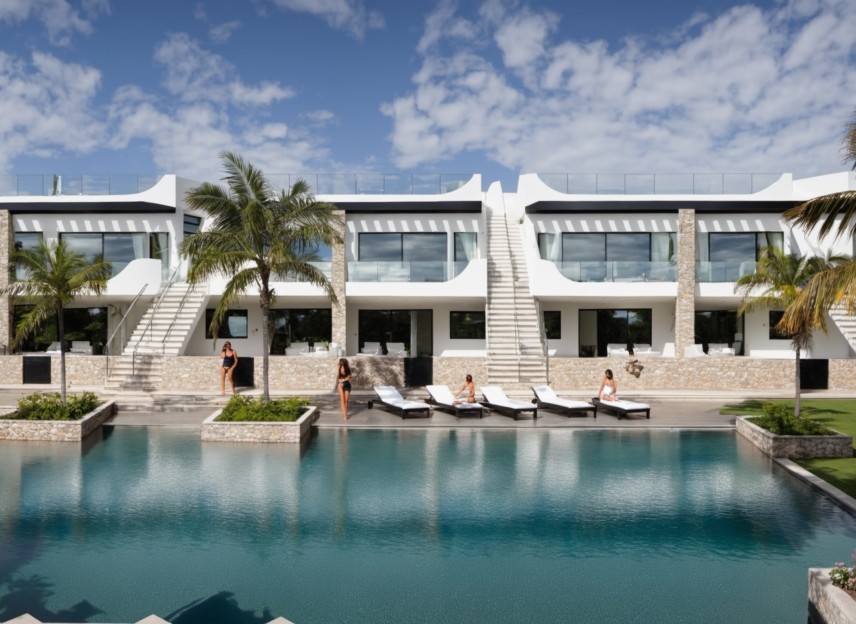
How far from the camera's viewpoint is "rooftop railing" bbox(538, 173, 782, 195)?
25531 millimetres

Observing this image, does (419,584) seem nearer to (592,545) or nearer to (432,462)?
(592,545)

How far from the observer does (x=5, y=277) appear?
25000 mm

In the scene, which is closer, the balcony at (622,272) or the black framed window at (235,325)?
the balcony at (622,272)

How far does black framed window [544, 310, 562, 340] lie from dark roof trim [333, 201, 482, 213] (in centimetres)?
565

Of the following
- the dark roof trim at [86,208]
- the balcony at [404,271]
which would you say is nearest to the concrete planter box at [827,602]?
the balcony at [404,271]

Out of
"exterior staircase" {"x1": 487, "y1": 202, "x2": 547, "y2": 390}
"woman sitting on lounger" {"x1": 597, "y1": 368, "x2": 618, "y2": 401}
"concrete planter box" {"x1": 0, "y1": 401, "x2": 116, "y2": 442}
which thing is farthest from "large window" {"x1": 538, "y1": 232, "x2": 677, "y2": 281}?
"concrete planter box" {"x1": 0, "y1": 401, "x2": 116, "y2": 442}

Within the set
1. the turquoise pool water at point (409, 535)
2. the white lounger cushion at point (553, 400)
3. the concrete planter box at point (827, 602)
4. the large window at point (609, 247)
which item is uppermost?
the large window at point (609, 247)

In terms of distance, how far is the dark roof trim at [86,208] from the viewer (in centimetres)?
2609

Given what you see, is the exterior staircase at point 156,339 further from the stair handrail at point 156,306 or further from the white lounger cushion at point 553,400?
the white lounger cushion at point 553,400

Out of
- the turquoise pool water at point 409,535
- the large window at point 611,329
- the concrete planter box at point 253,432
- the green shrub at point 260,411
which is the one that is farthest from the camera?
the large window at point 611,329

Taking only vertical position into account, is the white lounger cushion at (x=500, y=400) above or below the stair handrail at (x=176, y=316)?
below

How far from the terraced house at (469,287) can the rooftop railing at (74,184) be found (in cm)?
7

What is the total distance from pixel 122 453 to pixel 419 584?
367 inches

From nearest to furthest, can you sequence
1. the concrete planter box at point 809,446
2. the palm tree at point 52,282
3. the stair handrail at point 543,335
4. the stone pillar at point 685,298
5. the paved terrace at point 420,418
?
the concrete planter box at point 809,446 → the palm tree at point 52,282 → the paved terrace at point 420,418 → the stair handrail at point 543,335 → the stone pillar at point 685,298
